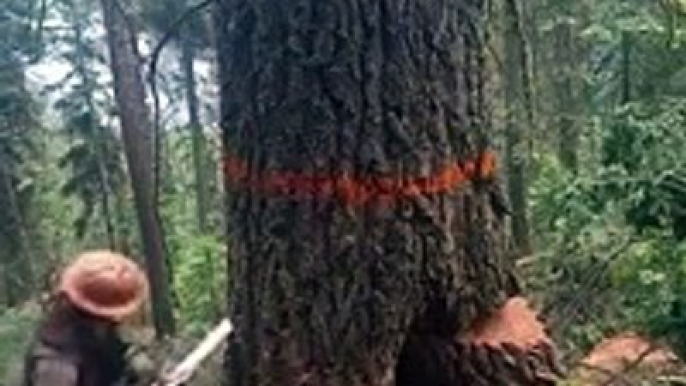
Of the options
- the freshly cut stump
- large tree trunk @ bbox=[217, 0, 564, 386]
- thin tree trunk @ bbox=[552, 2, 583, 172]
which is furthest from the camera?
thin tree trunk @ bbox=[552, 2, 583, 172]

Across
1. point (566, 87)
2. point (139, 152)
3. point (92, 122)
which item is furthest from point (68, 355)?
point (92, 122)

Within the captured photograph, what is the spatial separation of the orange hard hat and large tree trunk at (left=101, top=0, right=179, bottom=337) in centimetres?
1189

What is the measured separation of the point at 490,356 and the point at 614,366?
253 cm

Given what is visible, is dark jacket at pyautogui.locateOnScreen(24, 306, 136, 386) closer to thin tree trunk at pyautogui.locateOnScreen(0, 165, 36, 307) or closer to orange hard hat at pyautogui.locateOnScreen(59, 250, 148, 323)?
orange hard hat at pyautogui.locateOnScreen(59, 250, 148, 323)

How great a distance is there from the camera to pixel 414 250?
296 centimetres

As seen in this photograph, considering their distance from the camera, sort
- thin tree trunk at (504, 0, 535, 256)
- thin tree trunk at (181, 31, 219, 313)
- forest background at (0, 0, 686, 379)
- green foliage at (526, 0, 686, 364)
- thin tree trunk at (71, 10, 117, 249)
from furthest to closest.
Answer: thin tree trunk at (181, 31, 219, 313) → thin tree trunk at (71, 10, 117, 249) → thin tree trunk at (504, 0, 535, 256) → forest background at (0, 0, 686, 379) → green foliage at (526, 0, 686, 364)

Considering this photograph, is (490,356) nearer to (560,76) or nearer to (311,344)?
(311,344)

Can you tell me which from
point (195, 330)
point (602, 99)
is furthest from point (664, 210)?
point (195, 330)

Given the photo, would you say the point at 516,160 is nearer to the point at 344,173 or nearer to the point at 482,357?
the point at 482,357

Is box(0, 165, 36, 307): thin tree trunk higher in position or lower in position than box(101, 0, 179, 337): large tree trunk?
lower

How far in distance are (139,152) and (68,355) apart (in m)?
12.6

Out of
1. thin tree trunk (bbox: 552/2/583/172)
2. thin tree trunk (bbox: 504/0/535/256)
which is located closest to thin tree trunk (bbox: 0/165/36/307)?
thin tree trunk (bbox: 552/2/583/172)

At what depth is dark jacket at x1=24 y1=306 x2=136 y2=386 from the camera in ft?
13.4

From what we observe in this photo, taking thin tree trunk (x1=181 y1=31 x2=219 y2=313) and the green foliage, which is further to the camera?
thin tree trunk (x1=181 y1=31 x2=219 y2=313)
